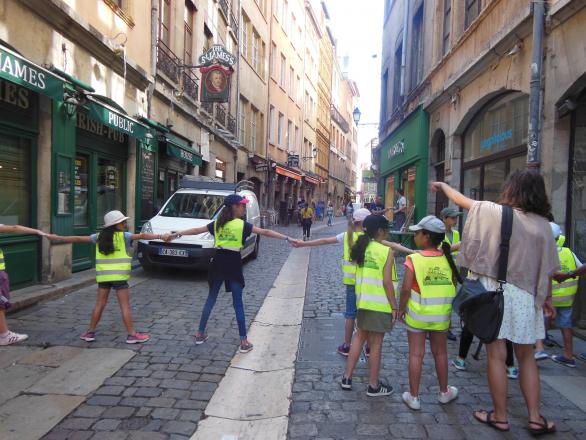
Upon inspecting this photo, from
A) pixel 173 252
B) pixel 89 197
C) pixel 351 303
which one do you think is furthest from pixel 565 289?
pixel 89 197

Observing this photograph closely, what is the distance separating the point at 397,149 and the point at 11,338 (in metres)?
14.8

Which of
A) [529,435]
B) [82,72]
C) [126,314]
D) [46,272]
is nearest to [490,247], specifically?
[529,435]

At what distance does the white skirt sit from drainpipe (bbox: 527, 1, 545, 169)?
3971mm

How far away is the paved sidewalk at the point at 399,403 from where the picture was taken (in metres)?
3.09

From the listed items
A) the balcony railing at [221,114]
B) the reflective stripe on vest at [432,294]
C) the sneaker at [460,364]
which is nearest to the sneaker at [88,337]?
the reflective stripe on vest at [432,294]

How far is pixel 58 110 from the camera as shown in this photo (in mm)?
7637

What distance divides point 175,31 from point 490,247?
13200 mm

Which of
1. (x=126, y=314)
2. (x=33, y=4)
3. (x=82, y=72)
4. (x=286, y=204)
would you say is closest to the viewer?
(x=126, y=314)

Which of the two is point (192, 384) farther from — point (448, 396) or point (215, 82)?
point (215, 82)

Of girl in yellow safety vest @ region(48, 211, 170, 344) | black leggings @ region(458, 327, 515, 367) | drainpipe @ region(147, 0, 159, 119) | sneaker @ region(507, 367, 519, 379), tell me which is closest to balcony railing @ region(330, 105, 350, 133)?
drainpipe @ region(147, 0, 159, 119)

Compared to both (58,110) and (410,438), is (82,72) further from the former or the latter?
(410,438)

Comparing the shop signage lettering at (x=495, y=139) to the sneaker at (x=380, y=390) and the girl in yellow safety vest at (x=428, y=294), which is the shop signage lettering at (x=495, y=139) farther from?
the sneaker at (x=380, y=390)

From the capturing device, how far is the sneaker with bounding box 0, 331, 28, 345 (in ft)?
15.4

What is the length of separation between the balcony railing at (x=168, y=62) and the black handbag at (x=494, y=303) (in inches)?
460
